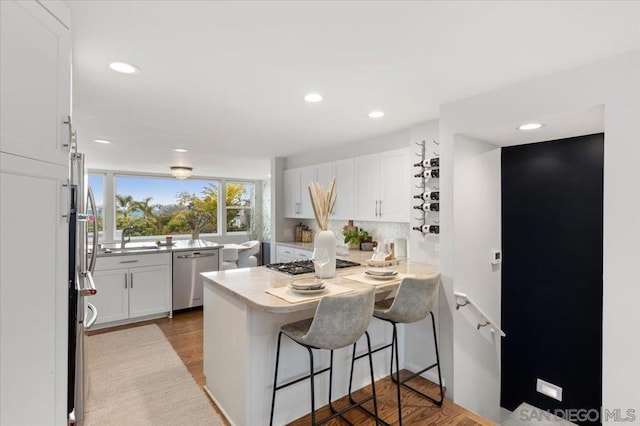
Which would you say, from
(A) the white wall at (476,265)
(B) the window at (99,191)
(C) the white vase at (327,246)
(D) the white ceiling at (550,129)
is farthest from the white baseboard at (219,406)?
(B) the window at (99,191)

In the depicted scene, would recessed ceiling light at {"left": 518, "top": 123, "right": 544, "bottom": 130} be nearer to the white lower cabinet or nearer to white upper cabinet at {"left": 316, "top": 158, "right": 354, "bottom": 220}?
white upper cabinet at {"left": 316, "top": 158, "right": 354, "bottom": 220}

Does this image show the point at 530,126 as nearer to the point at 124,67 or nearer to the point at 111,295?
the point at 124,67

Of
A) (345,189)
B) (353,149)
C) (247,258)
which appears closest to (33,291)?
(345,189)

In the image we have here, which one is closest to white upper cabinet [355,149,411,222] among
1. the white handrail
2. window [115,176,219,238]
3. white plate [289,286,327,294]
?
the white handrail

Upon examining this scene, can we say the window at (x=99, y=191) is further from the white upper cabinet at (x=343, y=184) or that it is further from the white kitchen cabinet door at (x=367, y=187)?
the white kitchen cabinet door at (x=367, y=187)

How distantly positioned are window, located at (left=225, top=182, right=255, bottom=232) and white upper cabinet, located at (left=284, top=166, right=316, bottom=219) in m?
3.24

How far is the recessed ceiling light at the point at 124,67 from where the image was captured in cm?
186

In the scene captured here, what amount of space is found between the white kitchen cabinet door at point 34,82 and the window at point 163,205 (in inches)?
225

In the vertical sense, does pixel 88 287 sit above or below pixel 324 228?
below

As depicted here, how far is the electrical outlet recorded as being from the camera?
2.77 metres

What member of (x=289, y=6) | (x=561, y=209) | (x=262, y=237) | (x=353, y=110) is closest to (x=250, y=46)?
(x=289, y=6)

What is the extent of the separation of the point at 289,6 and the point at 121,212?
684 centimetres

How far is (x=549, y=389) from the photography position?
2.82 m

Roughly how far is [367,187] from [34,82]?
3147 millimetres
